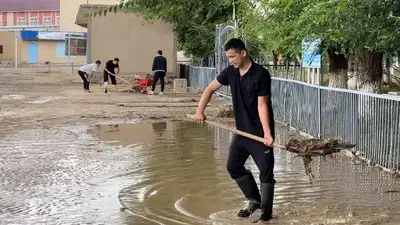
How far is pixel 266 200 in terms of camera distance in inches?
250

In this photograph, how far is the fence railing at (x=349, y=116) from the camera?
28.4 feet

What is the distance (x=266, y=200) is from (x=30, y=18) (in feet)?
327

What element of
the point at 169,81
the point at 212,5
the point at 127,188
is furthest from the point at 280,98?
the point at 169,81

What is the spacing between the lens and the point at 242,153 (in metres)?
6.62

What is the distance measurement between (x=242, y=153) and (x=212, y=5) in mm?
6253

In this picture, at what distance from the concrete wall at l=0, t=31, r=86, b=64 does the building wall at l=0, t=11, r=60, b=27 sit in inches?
625

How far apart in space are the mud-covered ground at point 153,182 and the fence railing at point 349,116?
29cm

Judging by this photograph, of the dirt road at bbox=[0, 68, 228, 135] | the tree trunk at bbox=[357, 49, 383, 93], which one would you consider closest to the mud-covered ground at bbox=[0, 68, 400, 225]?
the dirt road at bbox=[0, 68, 228, 135]

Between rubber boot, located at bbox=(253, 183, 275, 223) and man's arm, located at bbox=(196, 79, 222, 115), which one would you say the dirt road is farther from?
rubber boot, located at bbox=(253, 183, 275, 223)

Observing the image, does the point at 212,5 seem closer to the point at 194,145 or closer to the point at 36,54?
the point at 194,145

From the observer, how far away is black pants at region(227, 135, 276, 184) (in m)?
6.34

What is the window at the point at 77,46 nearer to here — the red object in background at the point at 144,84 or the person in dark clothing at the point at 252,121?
the red object in background at the point at 144,84

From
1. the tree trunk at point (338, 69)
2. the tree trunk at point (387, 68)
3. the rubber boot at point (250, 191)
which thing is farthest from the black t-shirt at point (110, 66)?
the rubber boot at point (250, 191)

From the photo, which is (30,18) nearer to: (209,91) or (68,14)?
(68,14)
